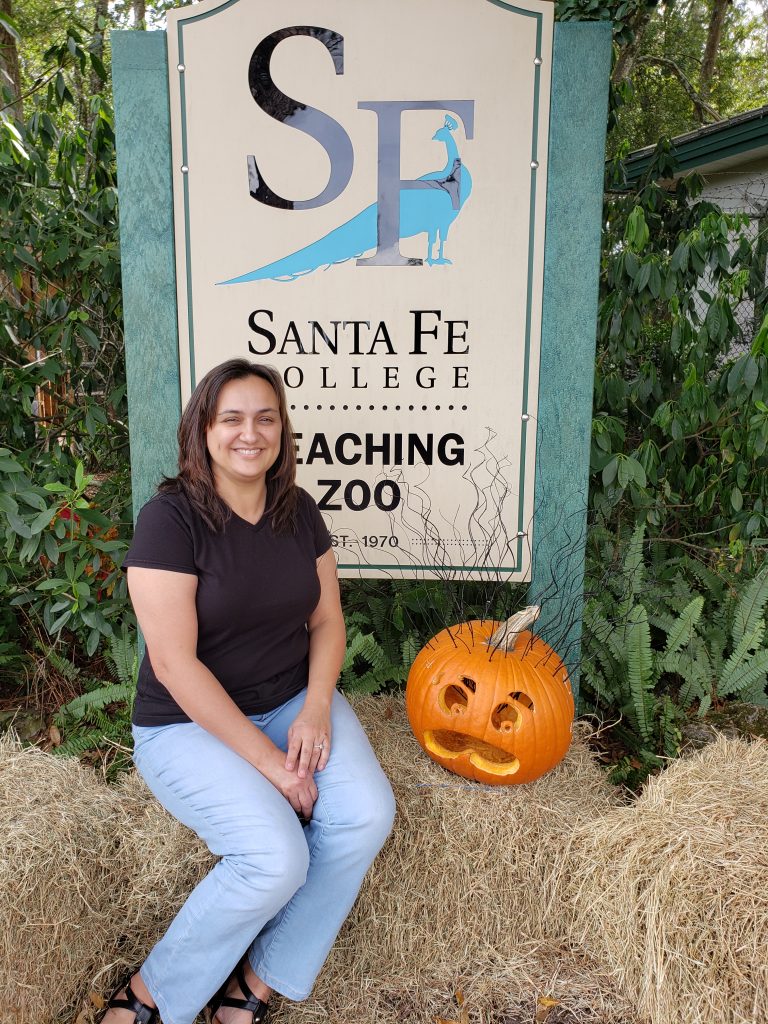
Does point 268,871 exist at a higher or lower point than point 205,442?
lower

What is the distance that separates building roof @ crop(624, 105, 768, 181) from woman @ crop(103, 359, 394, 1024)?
15.1 ft

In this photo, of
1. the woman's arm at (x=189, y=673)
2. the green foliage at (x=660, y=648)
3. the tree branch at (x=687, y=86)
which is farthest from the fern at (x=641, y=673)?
the tree branch at (x=687, y=86)

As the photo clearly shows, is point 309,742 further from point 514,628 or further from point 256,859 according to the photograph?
point 514,628

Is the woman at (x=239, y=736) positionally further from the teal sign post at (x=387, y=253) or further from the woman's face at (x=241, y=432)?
the teal sign post at (x=387, y=253)

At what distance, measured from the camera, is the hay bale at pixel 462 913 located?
2.00 meters

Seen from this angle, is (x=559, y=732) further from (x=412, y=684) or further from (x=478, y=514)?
(x=478, y=514)

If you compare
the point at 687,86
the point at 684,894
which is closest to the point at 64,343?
the point at 684,894

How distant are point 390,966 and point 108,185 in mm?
3067

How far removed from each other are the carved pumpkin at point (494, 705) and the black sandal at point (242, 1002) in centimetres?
75

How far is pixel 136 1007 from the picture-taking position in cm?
181

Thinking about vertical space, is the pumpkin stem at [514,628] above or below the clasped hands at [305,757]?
above

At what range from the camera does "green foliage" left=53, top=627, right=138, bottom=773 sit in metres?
2.64

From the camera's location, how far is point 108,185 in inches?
129

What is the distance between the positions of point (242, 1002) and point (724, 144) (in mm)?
6213
